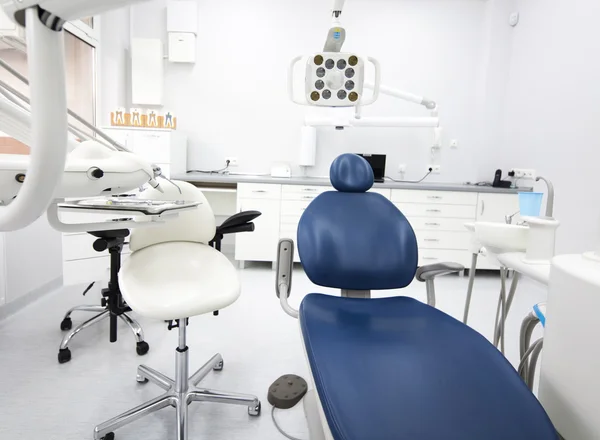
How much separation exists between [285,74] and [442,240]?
8.41ft

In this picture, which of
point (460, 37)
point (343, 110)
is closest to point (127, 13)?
point (343, 110)

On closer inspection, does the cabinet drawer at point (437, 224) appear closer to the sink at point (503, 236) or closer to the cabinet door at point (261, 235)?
the cabinet door at point (261, 235)

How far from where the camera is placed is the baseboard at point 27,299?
2393 mm

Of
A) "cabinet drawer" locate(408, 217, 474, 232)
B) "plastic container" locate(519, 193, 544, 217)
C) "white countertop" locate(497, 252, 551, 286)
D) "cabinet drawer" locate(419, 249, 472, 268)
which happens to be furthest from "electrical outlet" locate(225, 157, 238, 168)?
"white countertop" locate(497, 252, 551, 286)

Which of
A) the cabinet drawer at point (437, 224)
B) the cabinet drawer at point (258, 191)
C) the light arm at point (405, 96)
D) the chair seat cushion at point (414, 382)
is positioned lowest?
the cabinet drawer at point (437, 224)

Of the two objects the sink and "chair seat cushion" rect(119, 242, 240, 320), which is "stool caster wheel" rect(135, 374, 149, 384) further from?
the sink

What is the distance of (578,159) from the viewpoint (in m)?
3.15

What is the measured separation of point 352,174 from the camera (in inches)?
63.6

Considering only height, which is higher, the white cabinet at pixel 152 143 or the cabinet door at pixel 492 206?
the white cabinet at pixel 152 143

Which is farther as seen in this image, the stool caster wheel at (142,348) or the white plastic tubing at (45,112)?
the stool caster wheel at (142,348)

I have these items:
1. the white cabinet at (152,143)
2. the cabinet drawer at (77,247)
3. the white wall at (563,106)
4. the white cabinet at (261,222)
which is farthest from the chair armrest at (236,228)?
the white wall at (563,106)

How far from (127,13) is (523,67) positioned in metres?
4.43

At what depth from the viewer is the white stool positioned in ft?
4.30

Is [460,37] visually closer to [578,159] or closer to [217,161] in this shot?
[578,159]
